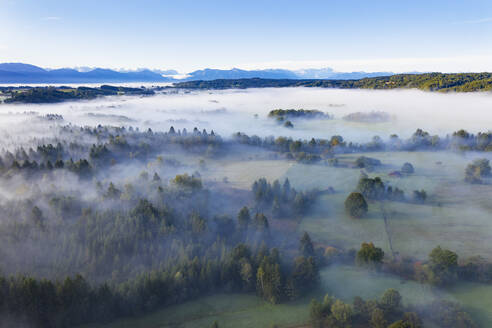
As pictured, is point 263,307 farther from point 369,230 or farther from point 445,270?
point 369,230

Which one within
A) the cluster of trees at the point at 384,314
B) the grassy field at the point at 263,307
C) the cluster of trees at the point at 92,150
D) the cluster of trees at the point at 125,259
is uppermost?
the cluster of trees at the point at 92,150

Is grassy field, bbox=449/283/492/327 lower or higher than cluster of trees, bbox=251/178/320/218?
lower

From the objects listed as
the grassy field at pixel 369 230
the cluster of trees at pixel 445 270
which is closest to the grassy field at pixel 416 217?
A: the grassy field at pixel 369 230

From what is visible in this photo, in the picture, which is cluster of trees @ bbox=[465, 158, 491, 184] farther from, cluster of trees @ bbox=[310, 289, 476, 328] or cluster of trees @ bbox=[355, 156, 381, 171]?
cluster of trees @ bbox=[310, 289, 476, 328]

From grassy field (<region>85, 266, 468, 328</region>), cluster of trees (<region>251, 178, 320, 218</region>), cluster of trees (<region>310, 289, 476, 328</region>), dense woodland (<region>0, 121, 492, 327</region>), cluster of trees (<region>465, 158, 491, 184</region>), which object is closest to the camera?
cluster of trees (<region>310, 289, 476, 328</region>)

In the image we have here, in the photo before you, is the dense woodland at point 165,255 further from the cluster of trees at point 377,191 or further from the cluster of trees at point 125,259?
the cluster of trees at point 377,191

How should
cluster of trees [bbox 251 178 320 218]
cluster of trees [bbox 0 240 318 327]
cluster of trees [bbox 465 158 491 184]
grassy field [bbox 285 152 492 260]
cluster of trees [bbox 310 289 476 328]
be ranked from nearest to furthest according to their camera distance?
cluster of trees [bbox 310 289 476 328], cluster of trees [bbox 0 240 318 327], grassy field [bbox 285 152 492 260], cluster of trees [bbox 251 178 320 218], cluster of trees [bbox 465 158 491 184]

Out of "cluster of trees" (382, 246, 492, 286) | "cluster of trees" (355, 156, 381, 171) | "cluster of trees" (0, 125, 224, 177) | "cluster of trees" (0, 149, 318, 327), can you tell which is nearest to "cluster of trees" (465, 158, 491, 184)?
"cluster of trees" (355, 156, 381, 171)
